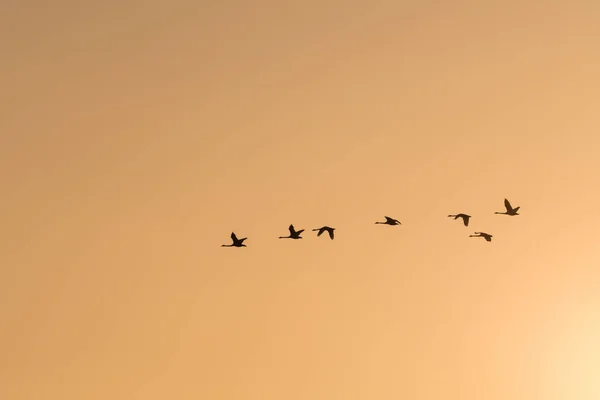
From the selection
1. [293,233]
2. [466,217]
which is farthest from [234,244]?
[466,217]

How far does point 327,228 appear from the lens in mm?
167875

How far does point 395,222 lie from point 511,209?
1185 centimetres

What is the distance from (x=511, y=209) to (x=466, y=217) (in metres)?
4.61

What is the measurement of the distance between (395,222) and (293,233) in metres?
10.9

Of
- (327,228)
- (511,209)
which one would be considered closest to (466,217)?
(511,209)

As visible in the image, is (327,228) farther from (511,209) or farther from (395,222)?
(511,209)

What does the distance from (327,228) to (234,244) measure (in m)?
10.2

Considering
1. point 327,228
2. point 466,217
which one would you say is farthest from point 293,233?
point 466,217

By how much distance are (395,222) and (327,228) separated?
27.0 ft

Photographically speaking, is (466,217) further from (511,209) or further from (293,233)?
(293,233)

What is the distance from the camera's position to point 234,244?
172 meters

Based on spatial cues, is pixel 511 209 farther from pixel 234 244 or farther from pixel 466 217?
pixel 234 244

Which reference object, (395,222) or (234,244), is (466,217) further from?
(234,244)

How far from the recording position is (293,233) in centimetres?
16888
